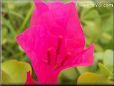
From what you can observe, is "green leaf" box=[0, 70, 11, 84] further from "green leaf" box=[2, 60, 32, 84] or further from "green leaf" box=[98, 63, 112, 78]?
"green leaf" box=[98, 63, 112, 78]

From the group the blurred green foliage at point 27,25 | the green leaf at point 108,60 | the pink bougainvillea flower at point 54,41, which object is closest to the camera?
the pink bougainvillea flower at point 54,41

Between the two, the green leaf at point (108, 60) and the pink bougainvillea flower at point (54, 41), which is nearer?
the pink bougainvillea flower at point (54, 41)

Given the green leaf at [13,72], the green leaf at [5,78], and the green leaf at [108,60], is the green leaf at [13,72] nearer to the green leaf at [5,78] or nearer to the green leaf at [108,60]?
the green leaf at [5,78]

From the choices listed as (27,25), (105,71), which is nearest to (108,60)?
(105,71)

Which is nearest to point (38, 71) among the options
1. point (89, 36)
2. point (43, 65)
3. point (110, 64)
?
point (43, 65)

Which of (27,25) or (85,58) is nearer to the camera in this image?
(85,58)

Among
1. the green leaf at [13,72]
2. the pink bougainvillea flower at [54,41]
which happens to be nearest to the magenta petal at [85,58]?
the pink bougainvillea flower at [54,41]

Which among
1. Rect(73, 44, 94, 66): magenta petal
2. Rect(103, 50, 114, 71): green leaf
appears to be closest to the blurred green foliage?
Rect(103, 50, 114, 71): green leaf

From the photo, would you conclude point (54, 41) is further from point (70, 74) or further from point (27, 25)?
point (27, 25)
